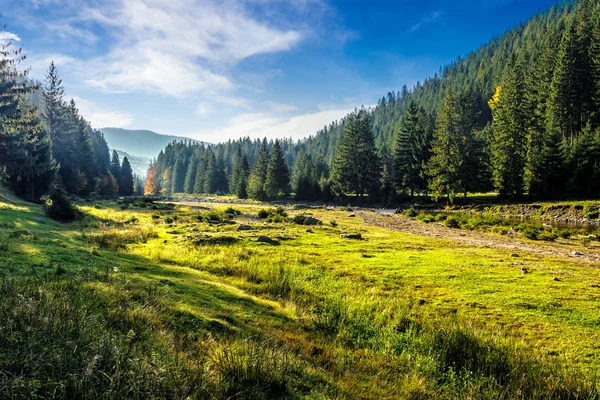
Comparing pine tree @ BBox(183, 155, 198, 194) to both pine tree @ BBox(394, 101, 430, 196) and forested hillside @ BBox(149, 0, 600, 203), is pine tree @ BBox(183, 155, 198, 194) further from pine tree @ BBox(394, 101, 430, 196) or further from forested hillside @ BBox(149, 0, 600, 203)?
pine tree @ BBox(394, 101, 430, 196)

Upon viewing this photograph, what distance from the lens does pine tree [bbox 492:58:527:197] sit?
50.6m

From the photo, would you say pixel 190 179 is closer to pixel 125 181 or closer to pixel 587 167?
pixel 125 181

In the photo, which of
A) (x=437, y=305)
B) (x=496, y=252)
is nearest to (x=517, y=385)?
(x=437, y=305)

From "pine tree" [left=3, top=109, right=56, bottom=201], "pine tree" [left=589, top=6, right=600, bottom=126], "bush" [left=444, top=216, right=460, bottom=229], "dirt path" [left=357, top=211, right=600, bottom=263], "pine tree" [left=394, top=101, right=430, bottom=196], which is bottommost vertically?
"dirt path" [left=357, top=211, right=600, bottom=263]

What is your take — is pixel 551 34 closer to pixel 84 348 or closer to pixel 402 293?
pixel 402 293

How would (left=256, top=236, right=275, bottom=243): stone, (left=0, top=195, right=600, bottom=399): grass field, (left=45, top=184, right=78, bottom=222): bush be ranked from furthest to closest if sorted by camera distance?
(left=45, top=184, right=78, bottom=222): bush → (left=256, top=236, right=275, bottom=243): stone → (left=0, top=195, right=600, bottom=399): grass field

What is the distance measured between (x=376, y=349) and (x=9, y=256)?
412 inches

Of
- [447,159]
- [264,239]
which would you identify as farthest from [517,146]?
[264,239]

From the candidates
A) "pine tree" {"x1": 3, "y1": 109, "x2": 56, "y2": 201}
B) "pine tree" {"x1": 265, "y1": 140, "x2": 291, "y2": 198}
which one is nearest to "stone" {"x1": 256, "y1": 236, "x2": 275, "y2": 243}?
"pine tree" {"x1": 3, "y1": 109, "x2": 56, "y2": 201}

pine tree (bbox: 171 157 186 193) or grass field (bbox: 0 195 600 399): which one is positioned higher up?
pine tree (bbox: 171 157 186 193)

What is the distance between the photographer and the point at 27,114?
3906 cm

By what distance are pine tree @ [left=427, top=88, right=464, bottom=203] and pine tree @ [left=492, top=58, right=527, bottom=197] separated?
6.45 metres

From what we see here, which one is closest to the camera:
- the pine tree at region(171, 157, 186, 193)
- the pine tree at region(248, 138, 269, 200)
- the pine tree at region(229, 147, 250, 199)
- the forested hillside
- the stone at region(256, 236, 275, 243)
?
the stone at region(256, 236, 275, 243)

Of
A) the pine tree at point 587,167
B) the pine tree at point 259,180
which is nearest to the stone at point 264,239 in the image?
the pine tree at point 587,167
